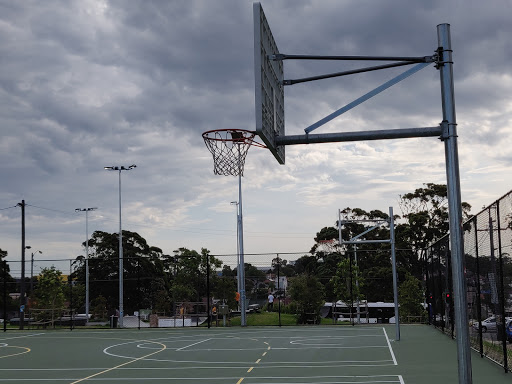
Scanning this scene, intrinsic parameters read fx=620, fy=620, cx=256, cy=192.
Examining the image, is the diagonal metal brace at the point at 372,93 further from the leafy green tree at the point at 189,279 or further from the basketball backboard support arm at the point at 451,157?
the leafy green tree at the point at 189,279

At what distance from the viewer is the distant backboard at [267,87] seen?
246 inches

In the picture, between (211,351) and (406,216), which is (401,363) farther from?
(406,216)

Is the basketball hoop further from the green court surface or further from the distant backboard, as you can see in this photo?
the green court surface

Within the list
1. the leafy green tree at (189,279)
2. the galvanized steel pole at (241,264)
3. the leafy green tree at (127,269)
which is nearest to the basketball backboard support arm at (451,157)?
the galvanized steel pole at (241,264)

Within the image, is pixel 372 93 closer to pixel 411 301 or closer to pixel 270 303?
pixel 411 301

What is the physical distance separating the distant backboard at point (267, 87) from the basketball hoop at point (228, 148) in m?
2.11

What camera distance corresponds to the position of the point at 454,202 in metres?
5.48

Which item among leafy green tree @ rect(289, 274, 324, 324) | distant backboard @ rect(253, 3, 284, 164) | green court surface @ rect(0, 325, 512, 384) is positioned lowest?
green court surface @ rect(0, 325, 512, 384)

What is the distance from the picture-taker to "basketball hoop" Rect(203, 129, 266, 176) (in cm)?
995

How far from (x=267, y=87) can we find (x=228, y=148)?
393 cm

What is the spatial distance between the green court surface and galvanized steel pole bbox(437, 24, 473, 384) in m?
7.22

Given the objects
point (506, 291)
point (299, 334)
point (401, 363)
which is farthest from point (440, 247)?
point (506, 291)

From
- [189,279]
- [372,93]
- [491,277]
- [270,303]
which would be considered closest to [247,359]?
[491,277]

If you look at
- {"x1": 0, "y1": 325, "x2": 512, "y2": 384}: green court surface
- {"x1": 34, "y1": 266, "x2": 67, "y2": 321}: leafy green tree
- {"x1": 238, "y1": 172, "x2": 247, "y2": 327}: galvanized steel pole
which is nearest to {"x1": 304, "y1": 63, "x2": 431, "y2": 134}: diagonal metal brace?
{"x1": 0, "y1": 325, "x2": 512, "y2": 384}: green court surface
